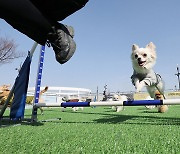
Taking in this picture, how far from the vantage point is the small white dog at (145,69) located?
9.82ft

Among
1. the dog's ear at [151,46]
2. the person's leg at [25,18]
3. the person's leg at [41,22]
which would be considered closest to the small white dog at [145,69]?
A: the dog's ear at [151,46]

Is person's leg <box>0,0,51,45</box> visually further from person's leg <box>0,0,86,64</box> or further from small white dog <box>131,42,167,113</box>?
small white dog <box>131,42,167,113</box>

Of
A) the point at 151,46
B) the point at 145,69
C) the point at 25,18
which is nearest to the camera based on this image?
the point at 25,18

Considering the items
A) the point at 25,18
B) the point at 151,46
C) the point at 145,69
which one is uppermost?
the point at 151,46

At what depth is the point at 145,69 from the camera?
3.15m

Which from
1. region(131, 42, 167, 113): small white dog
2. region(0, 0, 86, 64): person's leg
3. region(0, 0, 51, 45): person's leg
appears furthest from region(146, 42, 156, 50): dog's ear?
region(0, 0, 51, 45): person's leg

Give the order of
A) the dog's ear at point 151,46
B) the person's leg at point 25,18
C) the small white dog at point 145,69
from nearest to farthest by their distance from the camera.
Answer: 1. the person's leg at point 25,18
2. the small white dog at point 145,69
3. the dog's ear at point 151,46

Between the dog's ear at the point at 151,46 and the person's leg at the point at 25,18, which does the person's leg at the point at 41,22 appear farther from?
the dog's ear at the point at 151,46

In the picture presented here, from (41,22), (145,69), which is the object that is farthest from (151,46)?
(41,22)

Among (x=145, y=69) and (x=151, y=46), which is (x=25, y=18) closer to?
(x=145, y=69)

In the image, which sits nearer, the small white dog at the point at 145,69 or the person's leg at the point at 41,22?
the person's leg at the point at 41,22

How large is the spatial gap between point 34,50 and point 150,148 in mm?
1944

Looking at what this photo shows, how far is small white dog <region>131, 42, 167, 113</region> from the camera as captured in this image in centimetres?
299

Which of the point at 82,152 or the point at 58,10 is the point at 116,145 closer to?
the point at 82,152
